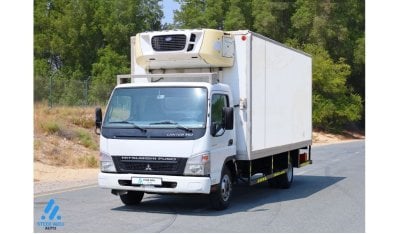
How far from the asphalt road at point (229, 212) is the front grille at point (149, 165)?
2.57 feet

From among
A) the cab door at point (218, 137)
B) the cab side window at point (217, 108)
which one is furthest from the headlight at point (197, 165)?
the cab side window at point (217, 108)

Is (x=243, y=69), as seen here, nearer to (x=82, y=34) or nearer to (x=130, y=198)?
(x=130, y=198)

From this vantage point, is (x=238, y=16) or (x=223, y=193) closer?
(x=223, y=193)

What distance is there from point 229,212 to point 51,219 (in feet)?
10.2

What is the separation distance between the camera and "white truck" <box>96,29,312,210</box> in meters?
10.6

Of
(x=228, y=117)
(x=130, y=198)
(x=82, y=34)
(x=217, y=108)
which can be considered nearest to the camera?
(x=228, y=117)

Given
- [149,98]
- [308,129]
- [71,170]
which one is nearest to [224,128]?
[149,98]

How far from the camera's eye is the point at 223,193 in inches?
447

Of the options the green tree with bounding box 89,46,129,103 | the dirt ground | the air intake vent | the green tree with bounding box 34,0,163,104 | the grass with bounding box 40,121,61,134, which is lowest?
the dirt ground

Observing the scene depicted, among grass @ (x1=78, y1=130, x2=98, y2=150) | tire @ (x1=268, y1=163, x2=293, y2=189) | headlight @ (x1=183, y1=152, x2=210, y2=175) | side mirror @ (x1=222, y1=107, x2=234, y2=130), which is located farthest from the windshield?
grass @ (x1=78, y1=130, x2=98, y2=150)

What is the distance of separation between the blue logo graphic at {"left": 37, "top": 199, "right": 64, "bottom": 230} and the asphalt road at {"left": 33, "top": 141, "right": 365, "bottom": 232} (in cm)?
8

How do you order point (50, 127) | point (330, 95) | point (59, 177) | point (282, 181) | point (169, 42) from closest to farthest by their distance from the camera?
point (169, 42) < point (282, 181) < point (59, 177) < point (50, 127) < point (330, 95)

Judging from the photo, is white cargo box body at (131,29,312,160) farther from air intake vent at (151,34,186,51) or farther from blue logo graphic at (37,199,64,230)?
blue logo graphic at (37,199,64,230)

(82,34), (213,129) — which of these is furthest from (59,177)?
(82,34)
